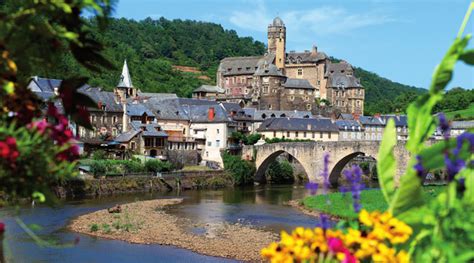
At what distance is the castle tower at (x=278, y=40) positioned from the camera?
102 metres

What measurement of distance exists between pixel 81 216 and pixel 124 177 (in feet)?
52.3

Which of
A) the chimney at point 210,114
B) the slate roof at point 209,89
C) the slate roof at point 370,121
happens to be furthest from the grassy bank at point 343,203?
the slate roof at point 209,89

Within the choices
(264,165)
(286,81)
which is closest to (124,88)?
(264,165)

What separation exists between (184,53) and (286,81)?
257 ft

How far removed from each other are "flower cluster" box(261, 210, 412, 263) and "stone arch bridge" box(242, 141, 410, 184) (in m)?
48.8

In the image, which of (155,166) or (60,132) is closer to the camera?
(60,132)

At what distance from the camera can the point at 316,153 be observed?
59688 mm

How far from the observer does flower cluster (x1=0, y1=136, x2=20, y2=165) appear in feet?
10.0

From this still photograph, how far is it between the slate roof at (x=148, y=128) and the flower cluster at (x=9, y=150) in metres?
55.8

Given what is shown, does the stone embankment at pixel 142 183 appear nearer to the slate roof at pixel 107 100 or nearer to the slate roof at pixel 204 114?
the slate roof at pixel 204 114

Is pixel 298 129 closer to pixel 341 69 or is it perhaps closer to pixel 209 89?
pixel 209 89

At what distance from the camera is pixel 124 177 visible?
49.9 m

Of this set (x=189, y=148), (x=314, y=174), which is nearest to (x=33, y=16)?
(x=314, y=174)

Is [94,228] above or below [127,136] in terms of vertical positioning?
below
